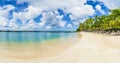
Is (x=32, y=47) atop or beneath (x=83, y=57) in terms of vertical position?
beneath

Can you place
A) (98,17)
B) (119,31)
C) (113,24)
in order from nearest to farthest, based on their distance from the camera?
(119,31) < (113,24) < (98,17)

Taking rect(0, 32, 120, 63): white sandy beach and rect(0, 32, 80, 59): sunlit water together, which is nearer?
rect(0, 32, 120, 63): white sandy beach

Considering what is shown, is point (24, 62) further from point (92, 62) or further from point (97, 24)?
point (97, 24)

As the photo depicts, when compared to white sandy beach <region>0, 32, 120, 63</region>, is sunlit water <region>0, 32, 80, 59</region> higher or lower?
lower

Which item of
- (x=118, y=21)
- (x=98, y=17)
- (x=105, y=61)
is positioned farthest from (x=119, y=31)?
(x=98, y=17)

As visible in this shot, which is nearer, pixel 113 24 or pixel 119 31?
pixel 119 31

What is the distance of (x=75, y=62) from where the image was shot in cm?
1223

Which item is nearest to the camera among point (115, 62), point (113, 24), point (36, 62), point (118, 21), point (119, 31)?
point (115, 62)

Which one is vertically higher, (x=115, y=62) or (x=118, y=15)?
(x=118, y=15)

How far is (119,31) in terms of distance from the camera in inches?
2130

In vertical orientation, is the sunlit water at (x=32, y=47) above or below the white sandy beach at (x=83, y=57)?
below

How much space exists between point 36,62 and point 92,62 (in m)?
3.26

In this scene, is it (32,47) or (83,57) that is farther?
(32,47)

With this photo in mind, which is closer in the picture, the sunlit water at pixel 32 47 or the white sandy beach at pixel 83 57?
the white sandy beach at pixel 83 57
